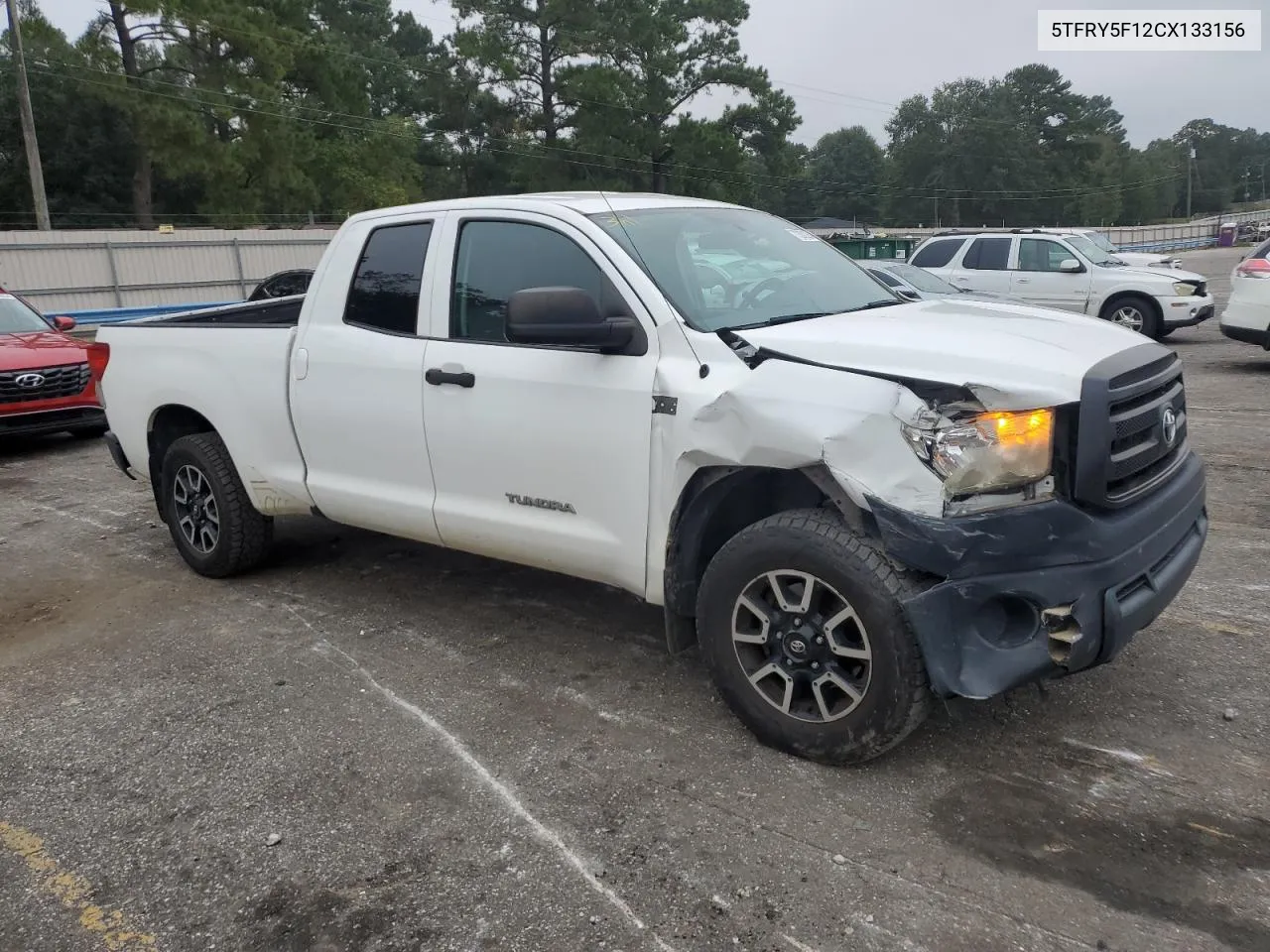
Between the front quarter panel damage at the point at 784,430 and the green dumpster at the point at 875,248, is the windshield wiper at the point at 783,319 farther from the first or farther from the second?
the green dumpster at the point at 875,248

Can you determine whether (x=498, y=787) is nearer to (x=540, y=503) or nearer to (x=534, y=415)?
(x=540, y=503)

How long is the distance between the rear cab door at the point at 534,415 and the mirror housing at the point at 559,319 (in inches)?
6.3

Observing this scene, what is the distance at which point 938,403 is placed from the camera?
2980 mm

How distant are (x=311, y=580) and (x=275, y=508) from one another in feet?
1.70

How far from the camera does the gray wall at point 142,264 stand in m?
25.4

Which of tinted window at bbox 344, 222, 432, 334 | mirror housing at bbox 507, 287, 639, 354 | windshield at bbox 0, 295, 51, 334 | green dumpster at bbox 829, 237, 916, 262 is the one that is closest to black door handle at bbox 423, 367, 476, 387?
tinted window at bbox 344, 222, 432, 334

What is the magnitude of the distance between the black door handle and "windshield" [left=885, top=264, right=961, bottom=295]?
28.6ft

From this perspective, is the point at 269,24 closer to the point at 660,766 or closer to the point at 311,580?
the point at 311,580

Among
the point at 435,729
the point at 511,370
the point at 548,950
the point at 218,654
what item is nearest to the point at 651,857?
the point at 548,950

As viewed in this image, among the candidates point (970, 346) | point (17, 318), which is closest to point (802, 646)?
point (970, 346)

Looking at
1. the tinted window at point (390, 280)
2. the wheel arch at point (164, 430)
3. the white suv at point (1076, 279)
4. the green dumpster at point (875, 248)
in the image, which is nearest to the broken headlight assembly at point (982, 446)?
the tinted window at point (390, 280)

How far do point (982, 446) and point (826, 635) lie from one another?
749 mm

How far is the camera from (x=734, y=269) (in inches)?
158

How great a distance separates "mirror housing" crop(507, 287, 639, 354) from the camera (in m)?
3.44
